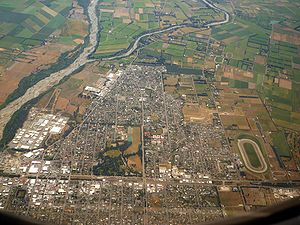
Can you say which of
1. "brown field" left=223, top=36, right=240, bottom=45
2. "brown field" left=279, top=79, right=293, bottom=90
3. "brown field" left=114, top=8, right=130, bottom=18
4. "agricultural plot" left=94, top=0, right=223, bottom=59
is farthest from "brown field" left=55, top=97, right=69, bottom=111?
"brown field" left=223, top=36, right=240, bottom=45

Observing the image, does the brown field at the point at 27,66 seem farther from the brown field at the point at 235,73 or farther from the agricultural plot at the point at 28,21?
the brown field at the point at 235,73

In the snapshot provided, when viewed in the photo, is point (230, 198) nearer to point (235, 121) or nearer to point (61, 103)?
point (235, 121)

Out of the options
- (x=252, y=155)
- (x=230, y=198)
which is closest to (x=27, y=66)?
(x=252, y=155)

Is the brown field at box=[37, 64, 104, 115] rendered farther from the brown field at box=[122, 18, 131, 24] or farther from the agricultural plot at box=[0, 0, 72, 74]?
the brown field at box=[122, 18, 131, 24]

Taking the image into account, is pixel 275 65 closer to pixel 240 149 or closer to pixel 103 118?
pixel 240 149

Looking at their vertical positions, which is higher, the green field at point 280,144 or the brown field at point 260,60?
the brown field at point 260,60

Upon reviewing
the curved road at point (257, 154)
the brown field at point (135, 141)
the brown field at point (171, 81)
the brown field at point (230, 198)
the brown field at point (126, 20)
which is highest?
the brown field at point (126, 20)

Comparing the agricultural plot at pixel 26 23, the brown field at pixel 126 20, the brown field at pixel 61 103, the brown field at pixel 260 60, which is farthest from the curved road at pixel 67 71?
the brown field at pixel 260 60
